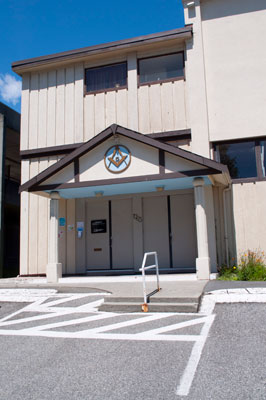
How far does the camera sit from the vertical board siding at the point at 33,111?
13.2 meters

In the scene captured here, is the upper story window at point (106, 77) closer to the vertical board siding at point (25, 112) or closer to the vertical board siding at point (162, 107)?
the vertical board siding at point (162, 107)

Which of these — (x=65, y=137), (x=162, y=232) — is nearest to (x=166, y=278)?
(x=162, y=232)

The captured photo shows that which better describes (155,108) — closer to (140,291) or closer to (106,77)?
(106,77)

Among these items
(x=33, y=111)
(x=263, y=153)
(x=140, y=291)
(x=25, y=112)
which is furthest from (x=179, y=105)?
(x=140, y=291)

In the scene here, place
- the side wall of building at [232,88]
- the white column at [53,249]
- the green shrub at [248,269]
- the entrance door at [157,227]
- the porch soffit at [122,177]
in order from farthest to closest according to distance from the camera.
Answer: the entrance door at [157,227]
the side wall of building at [232,88]
the white column at [53,249]
the porch soffit at [122,177]
the green shrub at [248,269]

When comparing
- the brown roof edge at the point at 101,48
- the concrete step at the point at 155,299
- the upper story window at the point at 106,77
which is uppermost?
the brown roof edge at the point at 101,48

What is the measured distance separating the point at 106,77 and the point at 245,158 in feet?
18.8

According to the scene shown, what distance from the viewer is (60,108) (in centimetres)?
1322

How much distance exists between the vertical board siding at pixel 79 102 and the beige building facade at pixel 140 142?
0.04 m

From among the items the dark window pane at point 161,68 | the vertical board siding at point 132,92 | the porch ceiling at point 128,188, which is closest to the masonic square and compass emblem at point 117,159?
the porch ceiling at point 128,188

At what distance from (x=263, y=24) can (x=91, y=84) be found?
20.0ft

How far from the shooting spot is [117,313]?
6555 millimetres

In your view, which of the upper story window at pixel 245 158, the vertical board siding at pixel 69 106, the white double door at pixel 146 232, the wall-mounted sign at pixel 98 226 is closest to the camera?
the upper story window at pixel 245 158

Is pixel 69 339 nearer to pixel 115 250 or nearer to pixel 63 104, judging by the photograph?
pixel 115 250
